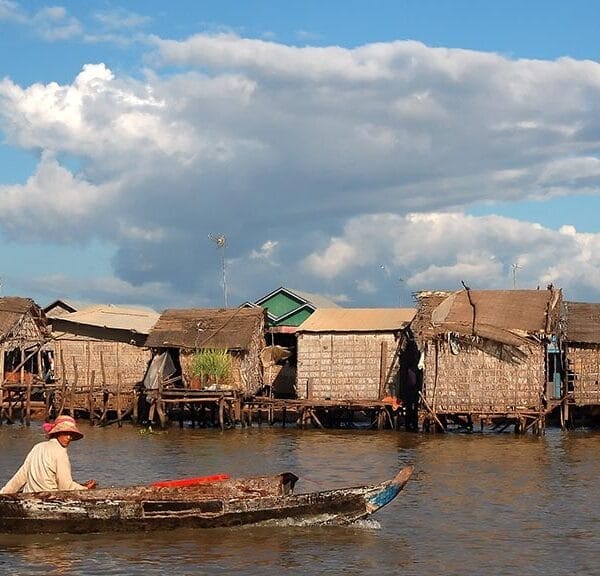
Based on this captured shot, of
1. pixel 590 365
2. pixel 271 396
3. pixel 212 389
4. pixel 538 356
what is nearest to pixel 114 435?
pixel 212 389

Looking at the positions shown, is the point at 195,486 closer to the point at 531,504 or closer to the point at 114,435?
the point at 531,504

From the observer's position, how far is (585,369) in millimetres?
28234

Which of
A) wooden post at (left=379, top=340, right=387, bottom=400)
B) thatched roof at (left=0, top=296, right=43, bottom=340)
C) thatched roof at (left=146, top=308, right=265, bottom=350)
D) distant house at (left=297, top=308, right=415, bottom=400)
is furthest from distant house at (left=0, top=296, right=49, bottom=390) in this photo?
wooden post at (left=379, top=340, right=387, bottom=400)

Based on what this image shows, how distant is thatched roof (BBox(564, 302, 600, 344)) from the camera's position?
28000 millimetres

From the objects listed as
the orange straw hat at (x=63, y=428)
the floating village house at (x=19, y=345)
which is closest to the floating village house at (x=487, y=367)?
the floating village house at (x=19, y=345)

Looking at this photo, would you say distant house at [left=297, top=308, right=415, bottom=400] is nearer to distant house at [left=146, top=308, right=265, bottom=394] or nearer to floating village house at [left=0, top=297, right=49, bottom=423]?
distant house at [left=146, top=308, right=265, bottom=394]

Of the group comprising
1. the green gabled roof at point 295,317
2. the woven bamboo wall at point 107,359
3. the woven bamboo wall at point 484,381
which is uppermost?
the green gabled roof at point 295,317

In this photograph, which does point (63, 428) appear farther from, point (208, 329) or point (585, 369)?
point (585, 369)

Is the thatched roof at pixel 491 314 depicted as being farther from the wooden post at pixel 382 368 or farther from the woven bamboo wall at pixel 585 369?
the wooden post at pixel 382 368

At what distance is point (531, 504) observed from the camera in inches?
618

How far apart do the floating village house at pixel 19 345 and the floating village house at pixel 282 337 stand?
24.3 feet

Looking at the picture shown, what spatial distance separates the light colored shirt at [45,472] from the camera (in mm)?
12250

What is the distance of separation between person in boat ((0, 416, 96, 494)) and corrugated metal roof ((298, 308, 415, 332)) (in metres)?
17.6

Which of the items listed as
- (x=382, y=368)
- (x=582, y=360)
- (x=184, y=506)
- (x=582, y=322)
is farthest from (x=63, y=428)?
(x=582, y=322)
